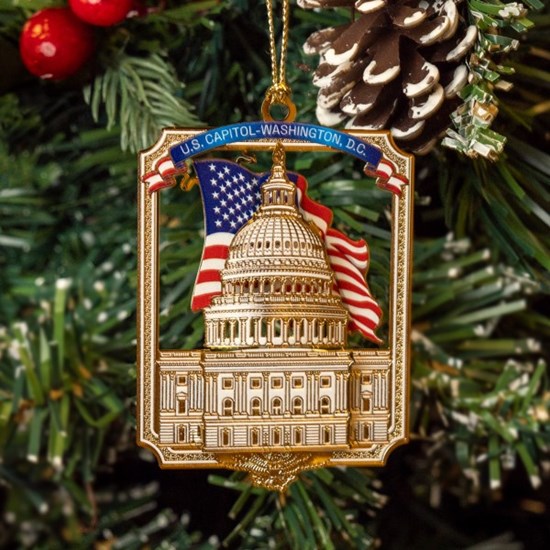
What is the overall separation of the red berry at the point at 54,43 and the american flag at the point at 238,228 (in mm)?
102

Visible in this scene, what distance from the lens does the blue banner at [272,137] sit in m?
0.35

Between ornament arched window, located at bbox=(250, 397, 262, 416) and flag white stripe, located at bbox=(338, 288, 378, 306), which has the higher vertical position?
flag white stripe, located at bbox=(338, 288, 378, 306)

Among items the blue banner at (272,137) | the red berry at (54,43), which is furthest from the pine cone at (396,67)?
the red berry at (54,43)

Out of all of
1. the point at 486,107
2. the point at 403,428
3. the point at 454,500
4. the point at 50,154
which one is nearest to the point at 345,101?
the point at 486,107

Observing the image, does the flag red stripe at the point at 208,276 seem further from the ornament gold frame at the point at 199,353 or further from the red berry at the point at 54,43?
the red berry at the point at 54,43

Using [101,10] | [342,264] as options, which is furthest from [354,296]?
[101,10]

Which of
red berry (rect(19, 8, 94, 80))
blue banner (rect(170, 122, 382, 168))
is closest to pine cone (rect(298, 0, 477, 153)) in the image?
blue banner (rect(170, 122, 382, 168))

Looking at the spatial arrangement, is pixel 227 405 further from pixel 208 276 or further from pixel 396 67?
pixel 396 67

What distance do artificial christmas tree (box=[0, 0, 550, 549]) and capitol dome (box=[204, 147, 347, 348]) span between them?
41mm

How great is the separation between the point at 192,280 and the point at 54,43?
0.50ft

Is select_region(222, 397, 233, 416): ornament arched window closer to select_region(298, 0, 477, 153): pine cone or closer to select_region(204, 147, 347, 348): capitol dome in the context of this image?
select_region(204, 147, 347, 348): capitol dome

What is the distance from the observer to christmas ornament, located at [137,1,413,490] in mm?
353

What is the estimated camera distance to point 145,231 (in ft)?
1.18

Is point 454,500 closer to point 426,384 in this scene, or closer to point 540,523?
point 540,523
